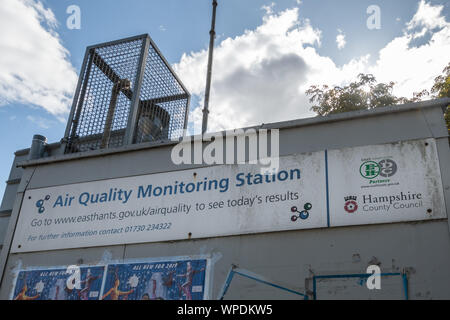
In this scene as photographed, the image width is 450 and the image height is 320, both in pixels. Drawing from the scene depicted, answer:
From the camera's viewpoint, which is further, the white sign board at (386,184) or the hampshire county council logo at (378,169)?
the hampshire county council logo at (378,169)

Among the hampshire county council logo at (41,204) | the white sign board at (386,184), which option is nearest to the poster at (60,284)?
the hampshire county council logo at (41,204)

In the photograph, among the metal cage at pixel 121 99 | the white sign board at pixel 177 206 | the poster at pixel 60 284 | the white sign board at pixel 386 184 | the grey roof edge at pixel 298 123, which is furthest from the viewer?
A: the metal cage at pixel 121 99

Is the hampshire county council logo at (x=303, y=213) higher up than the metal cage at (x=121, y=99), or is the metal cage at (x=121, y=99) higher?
the metal cage at (x=121, y=99)

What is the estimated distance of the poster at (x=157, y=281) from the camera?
18.6 feet

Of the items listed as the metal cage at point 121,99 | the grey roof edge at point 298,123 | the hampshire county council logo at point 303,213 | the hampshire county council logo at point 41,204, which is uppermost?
the metal cage at point 121,99

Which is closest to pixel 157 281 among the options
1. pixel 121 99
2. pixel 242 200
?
pixel 242 200

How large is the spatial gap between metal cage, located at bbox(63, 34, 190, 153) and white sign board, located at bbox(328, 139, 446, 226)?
3593 millimetres

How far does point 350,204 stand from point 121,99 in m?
4.49

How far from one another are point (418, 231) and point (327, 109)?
892 centimetres

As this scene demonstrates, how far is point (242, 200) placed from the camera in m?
5.91

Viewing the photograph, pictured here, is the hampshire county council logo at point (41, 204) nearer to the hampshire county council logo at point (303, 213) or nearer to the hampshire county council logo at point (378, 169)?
the hampshire county council logo at point (303, 213)

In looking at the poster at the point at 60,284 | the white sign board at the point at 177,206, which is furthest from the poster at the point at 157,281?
the white sign board at the point at 177,206

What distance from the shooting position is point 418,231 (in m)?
4.95

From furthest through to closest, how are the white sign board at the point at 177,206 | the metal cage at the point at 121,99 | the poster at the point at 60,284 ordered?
1. the metal cage at the point at 121,99
2. the poster at the point at 60,284
3. the white sign board at the point at 177,206
